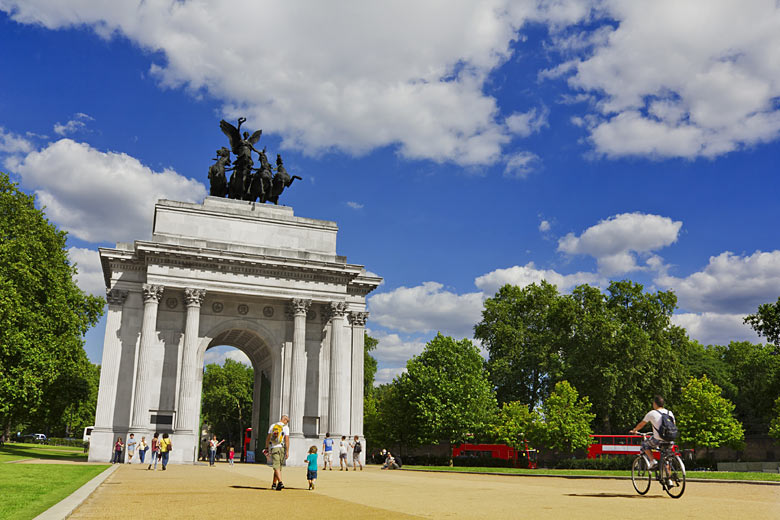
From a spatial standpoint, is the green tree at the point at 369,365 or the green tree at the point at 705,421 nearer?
the green tree at the point at 705,421

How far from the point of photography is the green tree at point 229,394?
11012 cm

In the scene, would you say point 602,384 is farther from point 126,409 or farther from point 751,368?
point 126,409

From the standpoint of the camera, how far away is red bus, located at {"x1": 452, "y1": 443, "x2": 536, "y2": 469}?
62406mm

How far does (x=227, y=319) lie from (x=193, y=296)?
4.15 metres

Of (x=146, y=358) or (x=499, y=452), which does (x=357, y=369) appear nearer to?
(x=146, y=358)

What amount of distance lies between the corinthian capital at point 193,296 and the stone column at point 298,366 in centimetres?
650

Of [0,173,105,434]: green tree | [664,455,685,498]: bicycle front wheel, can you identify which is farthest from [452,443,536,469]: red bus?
[664,455,685,498]: bicycle front wheel

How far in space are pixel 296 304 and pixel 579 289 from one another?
3822cm

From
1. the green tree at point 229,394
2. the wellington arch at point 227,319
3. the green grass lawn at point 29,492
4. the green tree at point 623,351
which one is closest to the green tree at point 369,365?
the green tree at point 229,394

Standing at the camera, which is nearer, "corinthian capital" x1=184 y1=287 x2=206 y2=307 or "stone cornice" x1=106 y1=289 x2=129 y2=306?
"corinthian capital" x1=184 y1=287 x2=206 y2=307

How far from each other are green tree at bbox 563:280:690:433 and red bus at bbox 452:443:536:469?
982 centimetres

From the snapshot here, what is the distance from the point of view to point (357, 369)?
5172cm

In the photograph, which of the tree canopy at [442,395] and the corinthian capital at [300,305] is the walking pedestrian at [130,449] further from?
the tree canopy at [442,395]

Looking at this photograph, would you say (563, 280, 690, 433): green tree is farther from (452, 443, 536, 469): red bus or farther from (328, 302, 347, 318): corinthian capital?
(328, 302, 347, 318): corinthian capital
